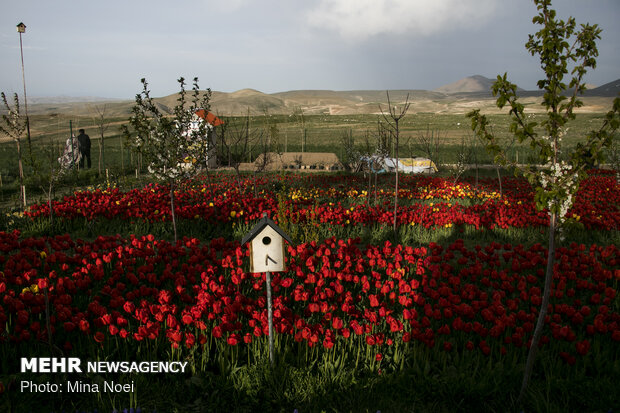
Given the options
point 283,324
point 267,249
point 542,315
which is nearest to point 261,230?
point 267,249

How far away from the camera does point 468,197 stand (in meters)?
10.6

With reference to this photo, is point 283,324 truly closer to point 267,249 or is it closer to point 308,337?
point 308,337

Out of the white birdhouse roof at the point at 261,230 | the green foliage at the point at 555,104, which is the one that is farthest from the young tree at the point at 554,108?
the white birdhouse roof at the point at 261,230

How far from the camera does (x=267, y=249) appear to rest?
2982 millimetres

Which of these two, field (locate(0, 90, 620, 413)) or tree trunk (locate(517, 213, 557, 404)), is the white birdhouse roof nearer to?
field (locate(0, 90, 620, 413))

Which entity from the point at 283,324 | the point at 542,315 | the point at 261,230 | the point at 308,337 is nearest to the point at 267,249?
the point at 261,230

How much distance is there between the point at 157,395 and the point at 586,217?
7895 millimetres

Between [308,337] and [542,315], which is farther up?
[542,315]

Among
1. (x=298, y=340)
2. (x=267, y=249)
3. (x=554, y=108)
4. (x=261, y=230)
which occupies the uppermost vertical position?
(x=554, y=108)

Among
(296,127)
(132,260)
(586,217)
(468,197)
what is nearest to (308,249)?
(132,260)

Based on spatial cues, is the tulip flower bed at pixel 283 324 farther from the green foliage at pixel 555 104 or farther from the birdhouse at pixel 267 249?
the green foliage at pixel 555 104

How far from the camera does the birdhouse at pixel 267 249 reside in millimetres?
2943

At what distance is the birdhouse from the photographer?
2.94 meters

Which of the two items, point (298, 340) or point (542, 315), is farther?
point (298, 340)
